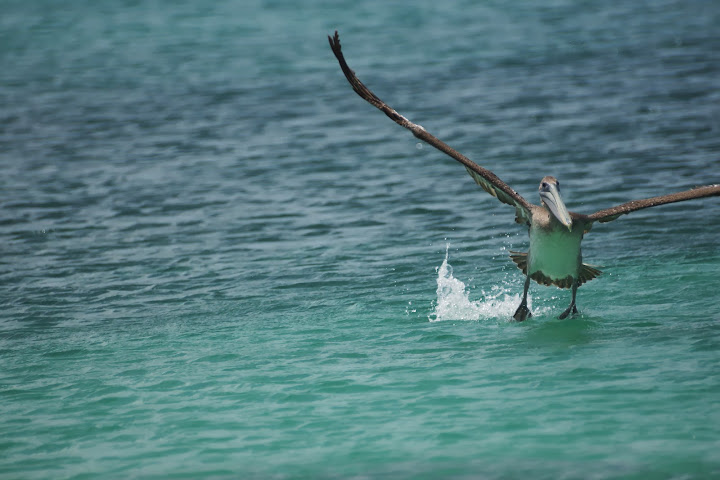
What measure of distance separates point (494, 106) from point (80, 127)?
8.93 m

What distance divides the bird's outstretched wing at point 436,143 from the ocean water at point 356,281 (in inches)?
55.9

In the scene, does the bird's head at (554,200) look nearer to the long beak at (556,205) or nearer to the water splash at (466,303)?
the long beak at (556,205)

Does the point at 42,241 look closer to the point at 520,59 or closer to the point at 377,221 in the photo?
the point at 377,221

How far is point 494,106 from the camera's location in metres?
23.8

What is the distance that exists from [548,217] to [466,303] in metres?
1.67

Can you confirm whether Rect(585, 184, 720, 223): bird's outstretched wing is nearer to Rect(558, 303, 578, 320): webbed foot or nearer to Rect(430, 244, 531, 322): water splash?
Rect(558, 303, 578, 320): webbed foot

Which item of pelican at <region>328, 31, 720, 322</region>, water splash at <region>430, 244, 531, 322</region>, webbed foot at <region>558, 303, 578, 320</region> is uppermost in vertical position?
pelican at <region>328, 31, 720, 322</region>

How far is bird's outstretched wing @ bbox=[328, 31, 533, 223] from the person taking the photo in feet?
33.4

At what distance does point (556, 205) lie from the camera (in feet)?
34.6

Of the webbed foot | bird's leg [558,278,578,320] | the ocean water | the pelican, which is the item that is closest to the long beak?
the pelican

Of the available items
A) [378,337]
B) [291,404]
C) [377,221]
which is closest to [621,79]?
[377,221]

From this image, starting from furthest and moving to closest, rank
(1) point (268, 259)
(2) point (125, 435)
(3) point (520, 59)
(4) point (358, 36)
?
(4) point (358, 36) → (3) point (520, 59) → (1) point (268, 259) → (2) point (125, 435)

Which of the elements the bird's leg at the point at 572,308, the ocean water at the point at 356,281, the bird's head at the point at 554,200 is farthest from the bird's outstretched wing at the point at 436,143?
the ocean water at the point at 356,281

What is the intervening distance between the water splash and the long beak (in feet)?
5.63
